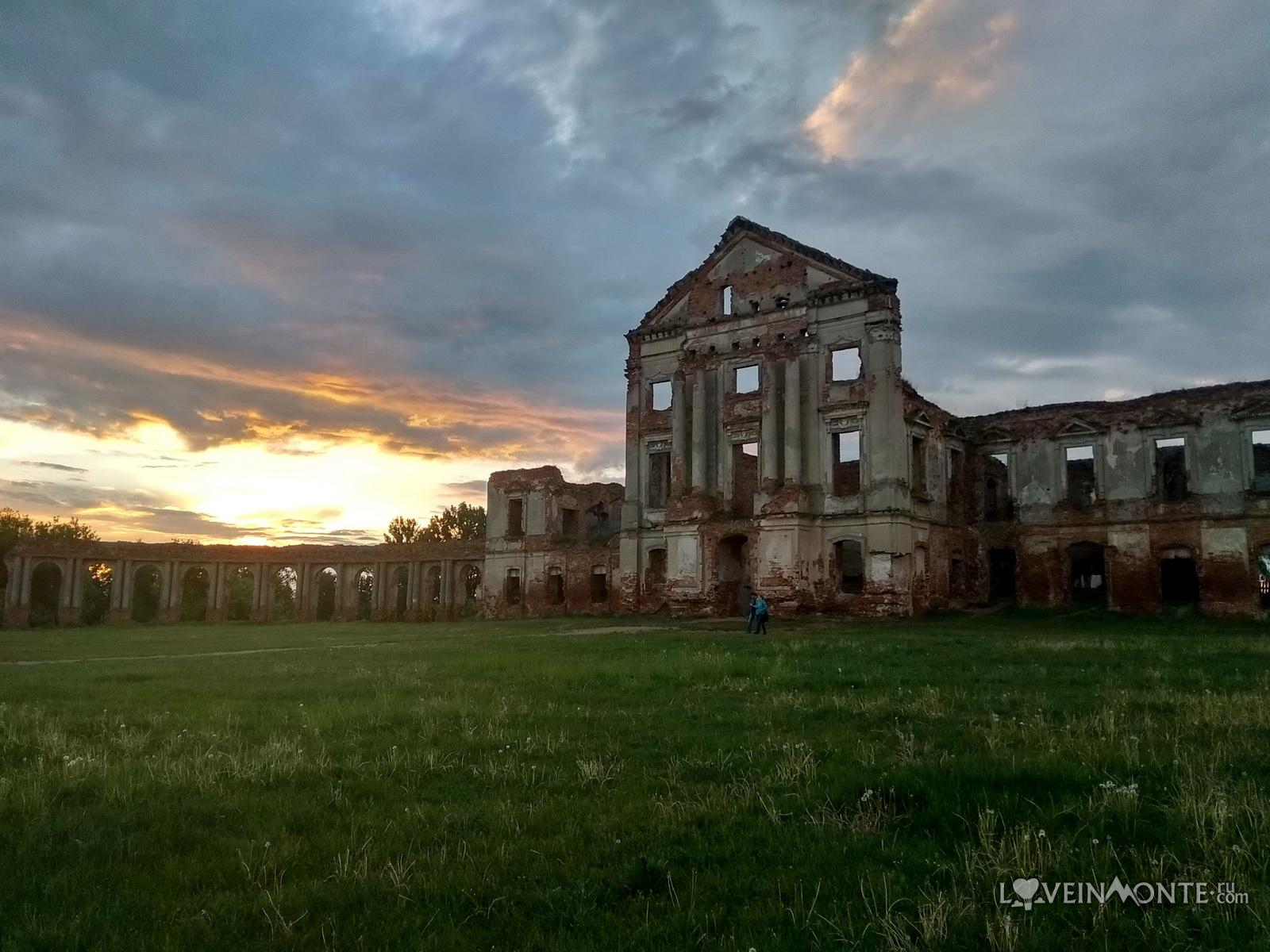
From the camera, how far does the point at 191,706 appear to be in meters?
10.9

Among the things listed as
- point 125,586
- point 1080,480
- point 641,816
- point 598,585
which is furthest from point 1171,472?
point 125,586

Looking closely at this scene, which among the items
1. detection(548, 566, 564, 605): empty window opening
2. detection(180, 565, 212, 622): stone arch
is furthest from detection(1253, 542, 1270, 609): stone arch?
detection(180, 565, 212, 622): stone arch

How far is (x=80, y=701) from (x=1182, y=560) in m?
34.0

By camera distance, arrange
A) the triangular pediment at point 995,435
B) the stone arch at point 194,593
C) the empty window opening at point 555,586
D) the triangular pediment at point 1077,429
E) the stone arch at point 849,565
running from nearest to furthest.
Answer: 1. the stone arch at point 849,565
2. the triangular pediment at point 1077,429
3. the triangular pediment at point 995,435
4. the empty window opening at point 555,586
5. the stone arch at point 194,593

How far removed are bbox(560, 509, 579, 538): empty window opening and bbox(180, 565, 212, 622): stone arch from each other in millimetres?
25781

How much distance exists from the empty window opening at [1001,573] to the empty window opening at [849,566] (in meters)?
5.15

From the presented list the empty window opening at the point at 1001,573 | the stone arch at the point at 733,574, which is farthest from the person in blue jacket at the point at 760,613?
the empty window opening at the point at 1001,573

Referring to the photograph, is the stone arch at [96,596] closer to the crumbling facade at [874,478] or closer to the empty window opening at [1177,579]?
the crumbling facade at [874,478]

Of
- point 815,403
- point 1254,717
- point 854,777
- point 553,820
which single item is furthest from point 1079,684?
point 815,403

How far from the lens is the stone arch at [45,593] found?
51.1m

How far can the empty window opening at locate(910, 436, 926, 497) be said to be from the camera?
3261 centimetres

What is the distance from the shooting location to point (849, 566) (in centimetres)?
3744

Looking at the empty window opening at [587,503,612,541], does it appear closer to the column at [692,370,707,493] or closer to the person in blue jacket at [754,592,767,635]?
the column at [692,370,707,493]

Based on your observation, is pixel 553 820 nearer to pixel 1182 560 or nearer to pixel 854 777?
pixel 854 777
